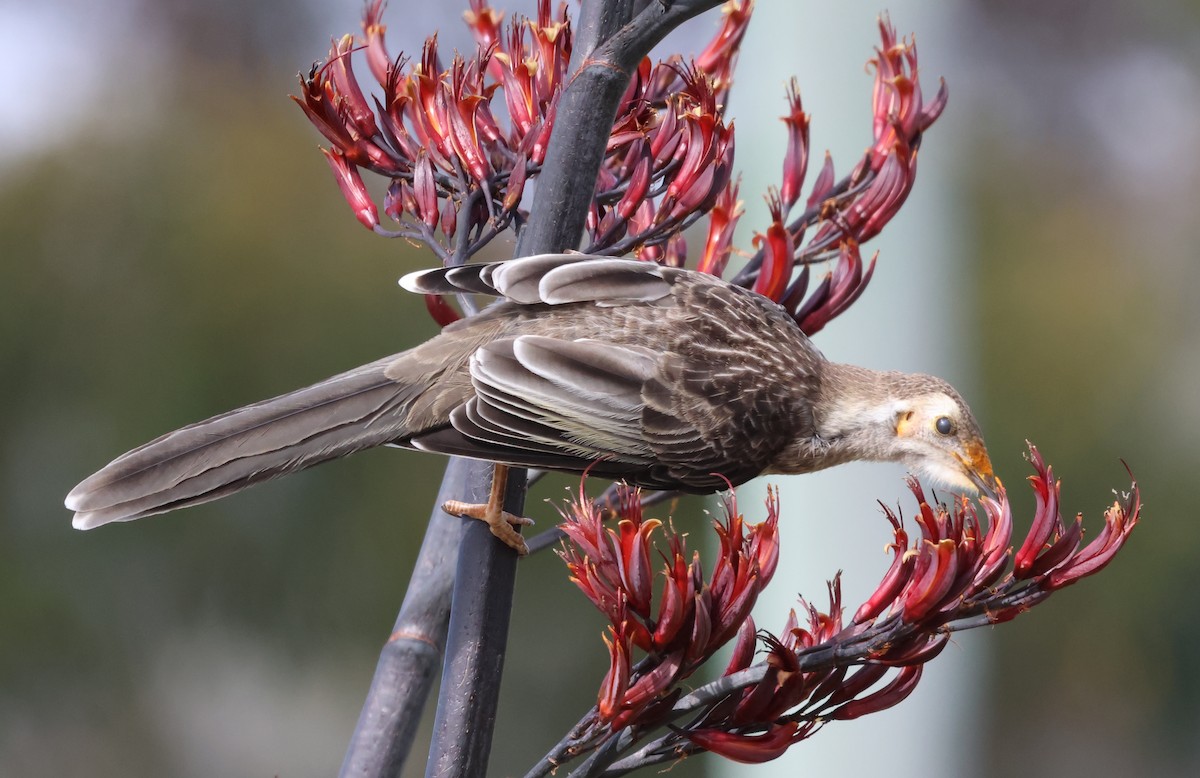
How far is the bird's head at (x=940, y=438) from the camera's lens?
173 cm

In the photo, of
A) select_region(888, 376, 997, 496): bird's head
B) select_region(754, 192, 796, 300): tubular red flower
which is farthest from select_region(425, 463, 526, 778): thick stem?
select_region(888, 376, 997, 496): bird's head

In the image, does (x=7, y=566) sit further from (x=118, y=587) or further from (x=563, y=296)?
(x=563, y=296)

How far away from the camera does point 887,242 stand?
11.0 ft

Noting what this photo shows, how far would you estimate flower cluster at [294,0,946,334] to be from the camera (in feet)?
4.59

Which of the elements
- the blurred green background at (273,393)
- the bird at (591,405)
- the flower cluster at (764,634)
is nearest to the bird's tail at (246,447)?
the bird at (591,405)

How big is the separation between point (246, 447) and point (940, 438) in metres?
1.01

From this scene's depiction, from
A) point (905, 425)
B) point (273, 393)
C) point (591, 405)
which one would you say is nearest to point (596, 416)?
point (591, 405)

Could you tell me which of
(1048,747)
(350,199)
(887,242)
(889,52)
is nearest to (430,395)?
(350,199)

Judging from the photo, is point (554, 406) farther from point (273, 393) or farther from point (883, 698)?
point (273, 393)

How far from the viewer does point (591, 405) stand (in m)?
1.51

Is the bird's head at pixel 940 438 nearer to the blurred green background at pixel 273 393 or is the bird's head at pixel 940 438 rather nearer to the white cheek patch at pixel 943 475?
the white cheek patch at pixel 943 475

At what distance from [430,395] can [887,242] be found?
2.19 metres

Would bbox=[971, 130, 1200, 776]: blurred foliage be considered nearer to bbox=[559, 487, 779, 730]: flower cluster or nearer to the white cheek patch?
the white cheek patch

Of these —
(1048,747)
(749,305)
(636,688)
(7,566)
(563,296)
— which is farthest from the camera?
(1048,747)
